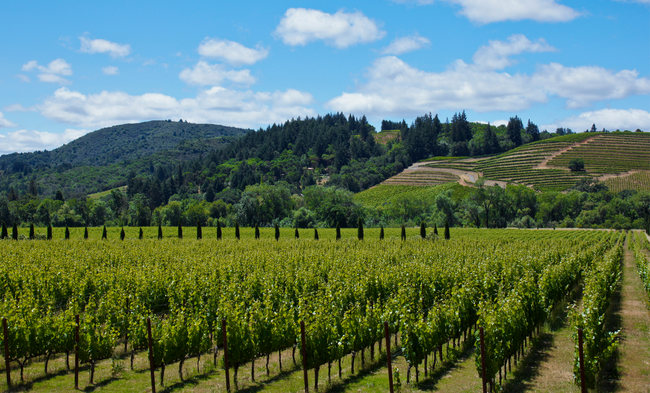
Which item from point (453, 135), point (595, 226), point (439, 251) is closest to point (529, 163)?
point (453, 135)

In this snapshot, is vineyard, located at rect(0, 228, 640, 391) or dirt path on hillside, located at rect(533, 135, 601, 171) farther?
dirt path on hillside, located at rect(533, 135, 601, 171)

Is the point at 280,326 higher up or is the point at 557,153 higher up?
the point at 557,153

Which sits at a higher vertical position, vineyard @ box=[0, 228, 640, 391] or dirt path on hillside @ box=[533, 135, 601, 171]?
dirt path on hillside @ box=[533, 135, 601, 171]

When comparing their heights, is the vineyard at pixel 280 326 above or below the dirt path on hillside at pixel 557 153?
below

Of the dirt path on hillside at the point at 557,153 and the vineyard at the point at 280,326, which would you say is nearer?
the vineyard at the point at 280,326

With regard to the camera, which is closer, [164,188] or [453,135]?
[164,188]

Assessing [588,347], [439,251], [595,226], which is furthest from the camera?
[595,226]

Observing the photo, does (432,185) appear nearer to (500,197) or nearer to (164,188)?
(500,197)

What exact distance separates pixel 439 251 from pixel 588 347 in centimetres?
1934

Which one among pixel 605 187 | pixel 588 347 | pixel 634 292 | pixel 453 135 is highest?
pixel 453 135

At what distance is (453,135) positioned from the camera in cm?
16300

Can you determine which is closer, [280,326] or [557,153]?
[280,326]

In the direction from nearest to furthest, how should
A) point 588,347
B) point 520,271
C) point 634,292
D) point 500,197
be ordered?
point 588,347
point 520,271
point 634,292
point 500,197

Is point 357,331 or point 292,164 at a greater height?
point 292,164
